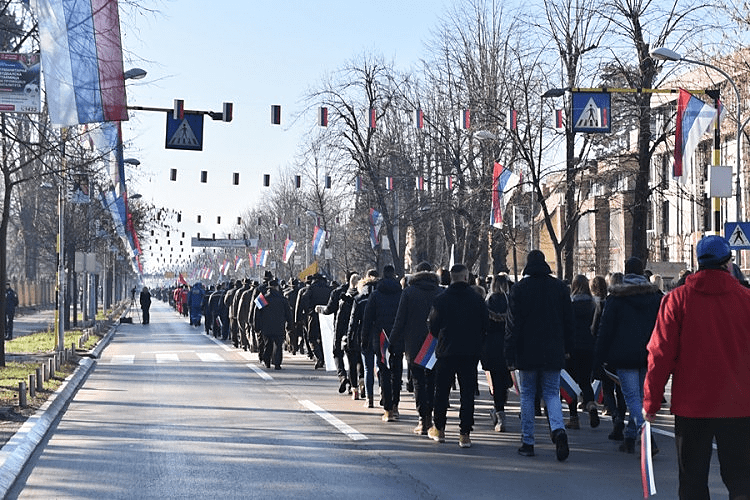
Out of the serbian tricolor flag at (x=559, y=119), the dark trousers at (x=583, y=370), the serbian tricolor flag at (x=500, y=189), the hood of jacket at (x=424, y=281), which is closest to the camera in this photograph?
the hood of jacket at (x=424, y=281)

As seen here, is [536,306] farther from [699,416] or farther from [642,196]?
[642,196]

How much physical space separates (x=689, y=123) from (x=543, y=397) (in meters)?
14.1

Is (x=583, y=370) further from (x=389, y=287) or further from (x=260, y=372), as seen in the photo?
(x=260, y=372)

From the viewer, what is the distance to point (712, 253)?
6539mm

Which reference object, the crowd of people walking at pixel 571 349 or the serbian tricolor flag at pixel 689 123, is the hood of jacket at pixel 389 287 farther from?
the serbian tricolor flag at pixel 689 123

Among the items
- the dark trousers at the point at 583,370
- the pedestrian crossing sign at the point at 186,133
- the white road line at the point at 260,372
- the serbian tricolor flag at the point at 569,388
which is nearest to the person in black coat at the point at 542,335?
the serbian tricolor flag at the point at 569,388

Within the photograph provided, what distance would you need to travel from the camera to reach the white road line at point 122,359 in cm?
2738

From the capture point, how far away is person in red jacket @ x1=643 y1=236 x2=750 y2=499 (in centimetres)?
630

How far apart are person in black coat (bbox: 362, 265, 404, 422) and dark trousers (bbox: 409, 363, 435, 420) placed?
3.92ft

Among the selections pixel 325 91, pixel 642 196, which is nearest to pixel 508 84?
pixel 642 196

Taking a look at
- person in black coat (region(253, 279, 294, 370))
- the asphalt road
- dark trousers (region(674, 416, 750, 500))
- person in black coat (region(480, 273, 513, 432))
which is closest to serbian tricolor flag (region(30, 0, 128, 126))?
the asphalt road

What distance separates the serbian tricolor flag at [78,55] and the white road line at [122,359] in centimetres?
1116

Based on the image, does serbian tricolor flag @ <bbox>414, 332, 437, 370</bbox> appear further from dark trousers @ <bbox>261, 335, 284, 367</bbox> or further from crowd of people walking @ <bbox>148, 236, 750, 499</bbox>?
dark trousers @ <bbox>261, 335, 284, 367</bbox>

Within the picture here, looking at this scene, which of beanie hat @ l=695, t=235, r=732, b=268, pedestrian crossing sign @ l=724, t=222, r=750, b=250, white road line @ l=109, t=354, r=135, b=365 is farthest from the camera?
white road line @ l=109, t=354, r=135, b=365
